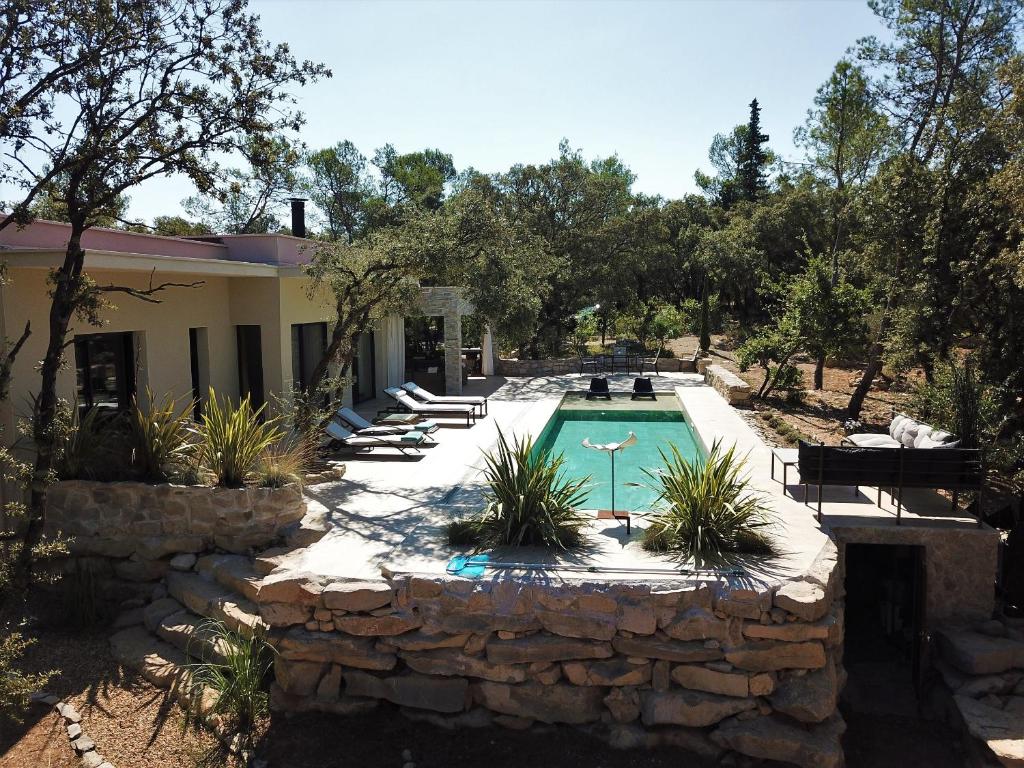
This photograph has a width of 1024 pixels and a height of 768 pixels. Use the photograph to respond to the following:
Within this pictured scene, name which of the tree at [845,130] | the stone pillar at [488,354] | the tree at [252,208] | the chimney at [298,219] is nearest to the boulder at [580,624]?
the chimney at [298,219]

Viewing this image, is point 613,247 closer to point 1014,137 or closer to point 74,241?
point 1014,137

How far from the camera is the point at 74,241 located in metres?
6.52

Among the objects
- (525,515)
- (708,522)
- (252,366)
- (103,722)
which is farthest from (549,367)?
(103,722)

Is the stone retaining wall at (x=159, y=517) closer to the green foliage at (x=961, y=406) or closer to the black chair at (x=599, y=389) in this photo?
the green foliage at (x=961, y=406)

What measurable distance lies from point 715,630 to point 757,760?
1.03 m

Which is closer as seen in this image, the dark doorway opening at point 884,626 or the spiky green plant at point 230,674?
the spiky green plant at point 230,674

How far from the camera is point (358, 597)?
242 inches

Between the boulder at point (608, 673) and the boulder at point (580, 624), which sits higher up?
the boulder at point (580, 624)

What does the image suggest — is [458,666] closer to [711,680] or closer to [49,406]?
[711,680]

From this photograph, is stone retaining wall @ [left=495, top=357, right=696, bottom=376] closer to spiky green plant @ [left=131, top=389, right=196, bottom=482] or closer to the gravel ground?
spiky green plant @ [left=131, top=389, right=196, bottom=482]

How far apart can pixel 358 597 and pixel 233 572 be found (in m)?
1.74

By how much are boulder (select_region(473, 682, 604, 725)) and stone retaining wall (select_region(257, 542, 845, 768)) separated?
0.01 metres

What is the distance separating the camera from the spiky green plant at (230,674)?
5863 mm

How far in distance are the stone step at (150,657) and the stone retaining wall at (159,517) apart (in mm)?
1027
